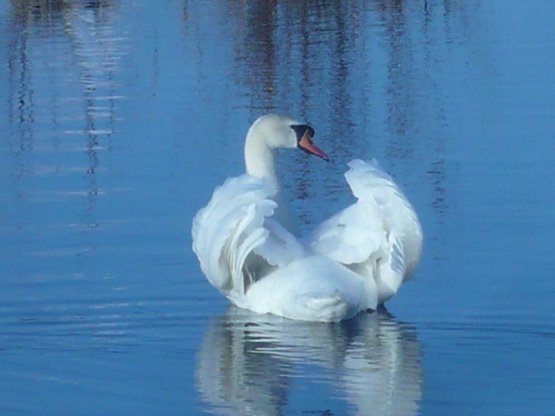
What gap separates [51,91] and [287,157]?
12.1 feet

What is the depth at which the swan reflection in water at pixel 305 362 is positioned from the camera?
6820 millimetres

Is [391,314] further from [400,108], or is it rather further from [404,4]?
[404,4]

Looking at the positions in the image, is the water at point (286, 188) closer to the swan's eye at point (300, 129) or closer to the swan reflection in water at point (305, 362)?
the swan reflection in water at point (305, 362)

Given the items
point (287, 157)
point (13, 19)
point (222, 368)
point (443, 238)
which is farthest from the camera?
point (13, 19)

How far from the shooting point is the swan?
8.05m

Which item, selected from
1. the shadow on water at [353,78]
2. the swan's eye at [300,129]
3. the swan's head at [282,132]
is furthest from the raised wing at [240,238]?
the shadow on water at [353,78]

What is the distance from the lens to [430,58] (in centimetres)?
1639

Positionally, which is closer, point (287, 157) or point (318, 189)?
point (318, 189)

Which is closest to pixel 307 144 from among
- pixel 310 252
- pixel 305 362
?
pixel 310 252

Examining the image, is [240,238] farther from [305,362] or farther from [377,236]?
[305,362]

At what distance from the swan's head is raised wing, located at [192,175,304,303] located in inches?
36.3

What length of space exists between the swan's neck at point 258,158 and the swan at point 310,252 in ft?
2.26

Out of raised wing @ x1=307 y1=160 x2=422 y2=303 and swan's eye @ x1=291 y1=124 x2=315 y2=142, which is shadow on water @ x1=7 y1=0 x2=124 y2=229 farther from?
raised wing @ x1=307 y1=160 x2=422 y2=303

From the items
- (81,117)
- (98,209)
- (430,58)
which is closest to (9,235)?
(98,209)
